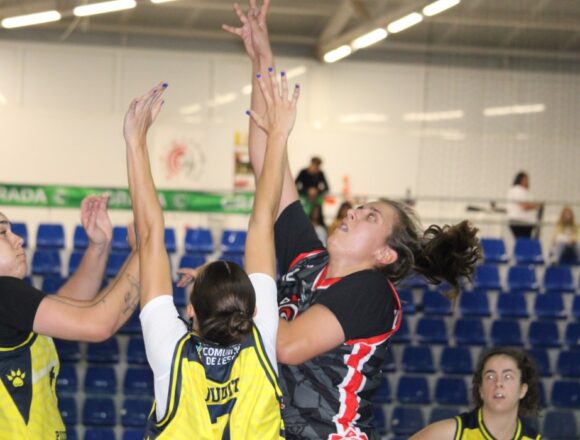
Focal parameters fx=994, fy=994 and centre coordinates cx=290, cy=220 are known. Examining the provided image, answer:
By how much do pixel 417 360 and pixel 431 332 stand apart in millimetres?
344

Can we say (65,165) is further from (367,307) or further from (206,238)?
(367,307)

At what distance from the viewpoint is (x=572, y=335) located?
9648mm

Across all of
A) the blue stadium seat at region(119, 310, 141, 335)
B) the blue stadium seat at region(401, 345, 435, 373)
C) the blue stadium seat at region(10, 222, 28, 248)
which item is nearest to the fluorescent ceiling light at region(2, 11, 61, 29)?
the blue stadium seat at region(10, 222, 28, 248)

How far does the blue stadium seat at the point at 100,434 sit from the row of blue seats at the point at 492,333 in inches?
112

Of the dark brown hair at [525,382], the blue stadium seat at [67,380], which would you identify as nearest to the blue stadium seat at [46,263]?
the blue stadium seat at [67,380]

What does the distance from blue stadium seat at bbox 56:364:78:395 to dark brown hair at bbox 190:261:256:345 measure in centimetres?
624

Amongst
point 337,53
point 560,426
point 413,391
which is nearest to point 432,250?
point 413,391

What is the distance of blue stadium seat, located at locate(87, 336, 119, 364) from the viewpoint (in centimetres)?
865

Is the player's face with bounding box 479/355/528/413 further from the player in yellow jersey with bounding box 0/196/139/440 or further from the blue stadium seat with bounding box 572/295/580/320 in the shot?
the blue stadium seat with bounding box 572/295/580/320

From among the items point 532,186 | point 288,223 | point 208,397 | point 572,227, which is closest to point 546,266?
point 572,227

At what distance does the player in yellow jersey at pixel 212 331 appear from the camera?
238 centimetres

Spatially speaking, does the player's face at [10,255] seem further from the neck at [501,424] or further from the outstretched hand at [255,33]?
the neck at [501,424]

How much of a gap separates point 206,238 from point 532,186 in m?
5.28

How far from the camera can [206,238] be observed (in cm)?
1006
